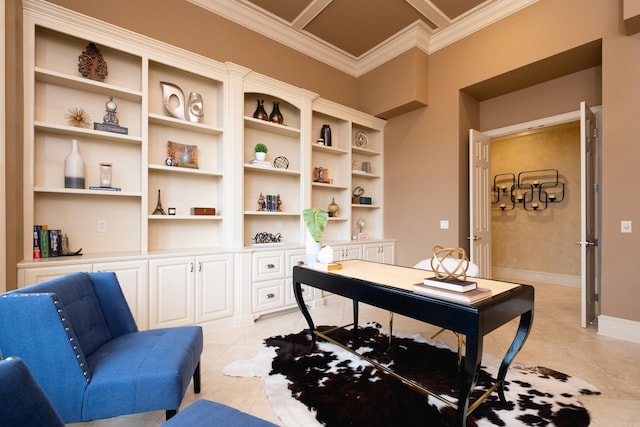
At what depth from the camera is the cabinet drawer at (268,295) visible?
10.8ft

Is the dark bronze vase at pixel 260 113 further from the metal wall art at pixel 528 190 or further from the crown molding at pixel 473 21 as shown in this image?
the metal wall art at pixel 528 190

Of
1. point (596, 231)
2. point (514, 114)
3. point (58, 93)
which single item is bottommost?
point (596, 231)

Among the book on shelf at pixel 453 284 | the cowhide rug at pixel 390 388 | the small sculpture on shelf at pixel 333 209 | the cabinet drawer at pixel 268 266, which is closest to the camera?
the book on shelf at pixel 453 284

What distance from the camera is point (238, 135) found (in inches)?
130

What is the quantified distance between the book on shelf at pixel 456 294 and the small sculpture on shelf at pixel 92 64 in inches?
131

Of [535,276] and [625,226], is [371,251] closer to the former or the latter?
[625,226]

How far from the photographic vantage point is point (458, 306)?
1.41 meters

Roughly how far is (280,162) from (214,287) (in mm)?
1862

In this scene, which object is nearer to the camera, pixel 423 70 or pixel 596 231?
pixel 596 231

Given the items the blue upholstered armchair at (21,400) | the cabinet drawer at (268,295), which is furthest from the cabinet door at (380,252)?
the blue upholstered armchair at (21,400)

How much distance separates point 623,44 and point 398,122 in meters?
2.57

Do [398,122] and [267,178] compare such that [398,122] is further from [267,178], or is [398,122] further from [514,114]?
[267,178]

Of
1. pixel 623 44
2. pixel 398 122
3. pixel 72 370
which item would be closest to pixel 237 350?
pixel 72 370

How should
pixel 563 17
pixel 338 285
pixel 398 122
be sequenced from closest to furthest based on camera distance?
1. pixel 338 285
2. pixel 563 17
3. pixel 398 122
